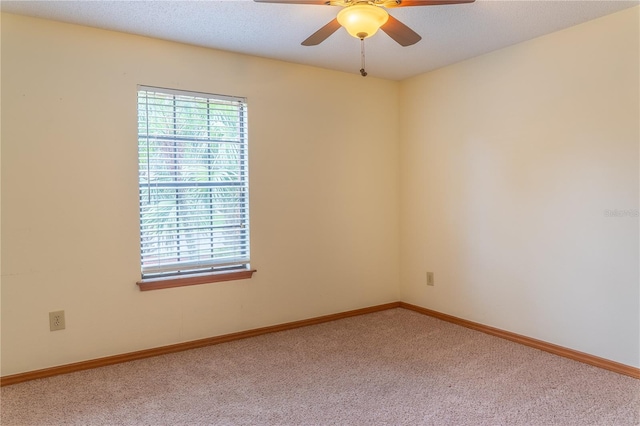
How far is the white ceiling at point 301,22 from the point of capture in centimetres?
244

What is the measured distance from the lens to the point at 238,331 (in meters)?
3.32

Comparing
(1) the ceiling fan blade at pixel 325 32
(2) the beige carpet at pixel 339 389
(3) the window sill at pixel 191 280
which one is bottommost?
(2) the beige carpet at pixel 339 389

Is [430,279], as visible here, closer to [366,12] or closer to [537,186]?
[537,186]

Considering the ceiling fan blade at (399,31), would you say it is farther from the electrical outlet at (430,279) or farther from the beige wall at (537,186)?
the electrical outlet at (430,279)

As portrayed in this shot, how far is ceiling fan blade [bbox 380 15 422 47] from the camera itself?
7.02 feet

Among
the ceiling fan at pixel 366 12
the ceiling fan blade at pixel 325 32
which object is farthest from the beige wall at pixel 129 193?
the ceiling fan at pixel 366 12

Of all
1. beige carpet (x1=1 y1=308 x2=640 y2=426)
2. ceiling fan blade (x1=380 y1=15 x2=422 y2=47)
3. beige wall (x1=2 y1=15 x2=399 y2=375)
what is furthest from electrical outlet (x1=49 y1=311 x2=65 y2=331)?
ceiling fan blade (x1=380 y1=15 x2=422 y2=47)

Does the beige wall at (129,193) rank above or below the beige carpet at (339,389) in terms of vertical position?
above

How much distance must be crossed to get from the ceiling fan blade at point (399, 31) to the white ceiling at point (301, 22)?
10.1 inches

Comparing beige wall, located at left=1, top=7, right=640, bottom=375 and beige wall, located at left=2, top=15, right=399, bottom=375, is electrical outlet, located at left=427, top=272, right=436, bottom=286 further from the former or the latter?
beige wall, located at left=2, top=15, right=399, bottom=375

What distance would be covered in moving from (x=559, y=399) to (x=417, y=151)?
94.2 inches

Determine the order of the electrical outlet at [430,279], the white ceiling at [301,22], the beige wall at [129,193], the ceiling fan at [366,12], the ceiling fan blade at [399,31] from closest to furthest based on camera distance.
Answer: the ceiling fan at [366,12] < the ceiling fan blade at [399,31] < the white ceiling at [301,22] < the beige wall at [129,193] < the electrical outlet at [430,279]

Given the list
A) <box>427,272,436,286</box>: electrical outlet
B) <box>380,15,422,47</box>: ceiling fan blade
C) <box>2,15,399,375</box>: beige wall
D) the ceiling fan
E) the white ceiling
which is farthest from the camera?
<box>427,272,436,286</box>: electrical outlet

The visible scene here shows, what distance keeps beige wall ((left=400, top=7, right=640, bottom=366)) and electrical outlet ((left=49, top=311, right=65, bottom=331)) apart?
2.95 m
